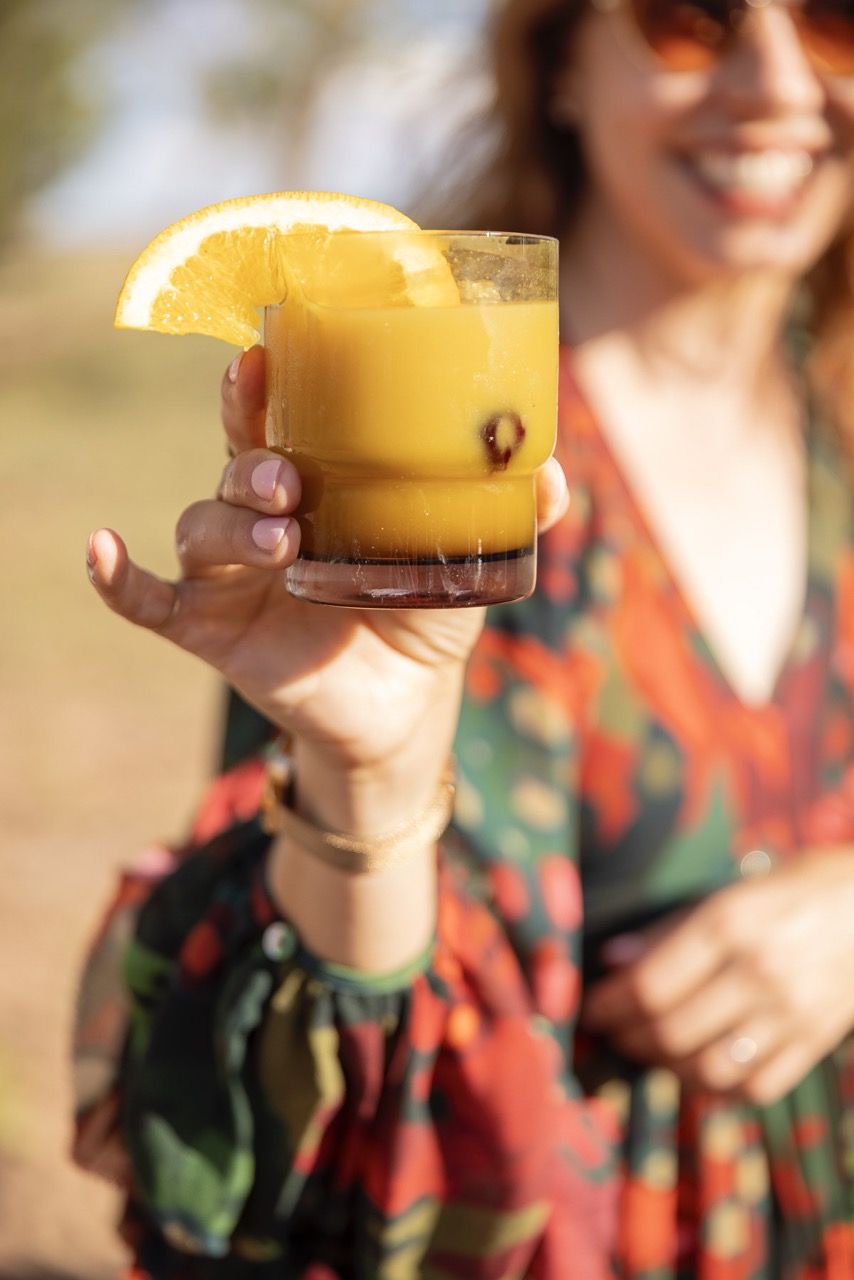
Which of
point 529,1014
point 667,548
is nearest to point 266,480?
point 529,1014

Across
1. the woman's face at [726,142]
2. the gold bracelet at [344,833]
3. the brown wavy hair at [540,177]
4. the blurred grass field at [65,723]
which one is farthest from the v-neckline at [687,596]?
the blurred grass field at [65,723]

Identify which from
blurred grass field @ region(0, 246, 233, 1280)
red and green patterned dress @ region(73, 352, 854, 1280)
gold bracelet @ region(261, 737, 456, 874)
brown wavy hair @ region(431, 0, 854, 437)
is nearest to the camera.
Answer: gold bracelet @ region(261, 737, 456, 874)

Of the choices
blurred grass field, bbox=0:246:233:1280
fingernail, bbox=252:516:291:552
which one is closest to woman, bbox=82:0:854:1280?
fingernail, bbox=252:516:291:552

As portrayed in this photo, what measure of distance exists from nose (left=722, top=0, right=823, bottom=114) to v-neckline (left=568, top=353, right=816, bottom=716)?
0.51 meters

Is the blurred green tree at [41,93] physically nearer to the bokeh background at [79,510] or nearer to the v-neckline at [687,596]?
the bokeh background at [79,510]

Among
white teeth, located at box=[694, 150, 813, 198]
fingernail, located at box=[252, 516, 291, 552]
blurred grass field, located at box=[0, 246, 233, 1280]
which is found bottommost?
blurred grass field, located at box=[0, 246, 233, 1280]

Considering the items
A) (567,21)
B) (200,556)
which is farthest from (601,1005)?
(567,21)

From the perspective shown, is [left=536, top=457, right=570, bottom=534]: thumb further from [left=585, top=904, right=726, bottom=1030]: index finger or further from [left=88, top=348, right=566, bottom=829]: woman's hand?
[left=585, top=904, right=726, bottom=1030]: index finger

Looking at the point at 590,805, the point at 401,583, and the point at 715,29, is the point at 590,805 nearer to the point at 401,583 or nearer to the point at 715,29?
the point at 401,583

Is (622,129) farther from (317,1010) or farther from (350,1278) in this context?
(350,1278)

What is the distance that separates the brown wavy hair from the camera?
2.32 meters

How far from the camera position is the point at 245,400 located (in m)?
1.28

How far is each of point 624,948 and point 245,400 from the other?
1.01 metres

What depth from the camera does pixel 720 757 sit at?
1961 millimetres
